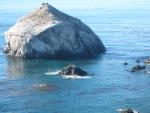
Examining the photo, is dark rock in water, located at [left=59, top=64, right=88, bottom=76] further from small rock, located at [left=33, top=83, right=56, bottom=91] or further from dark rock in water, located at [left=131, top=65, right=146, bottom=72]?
dark rock in water, located at [left=131, top=65, right=146, bottom=72]

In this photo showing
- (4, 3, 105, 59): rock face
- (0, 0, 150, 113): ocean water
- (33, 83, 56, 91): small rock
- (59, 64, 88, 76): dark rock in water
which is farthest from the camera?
(4, 3, 105, 59): rock face

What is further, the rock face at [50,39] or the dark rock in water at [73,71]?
the rock face at [50,39]

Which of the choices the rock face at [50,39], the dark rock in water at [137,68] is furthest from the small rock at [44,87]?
the rock face at [50,39]

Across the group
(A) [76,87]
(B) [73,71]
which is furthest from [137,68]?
(A) [76,87]

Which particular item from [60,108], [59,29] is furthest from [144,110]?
[59,29]

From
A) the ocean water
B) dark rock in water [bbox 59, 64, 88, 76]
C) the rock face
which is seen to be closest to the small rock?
the ocean water

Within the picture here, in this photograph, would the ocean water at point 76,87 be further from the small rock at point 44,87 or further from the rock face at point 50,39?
the rock face at point 50,39

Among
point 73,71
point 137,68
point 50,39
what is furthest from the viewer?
point 50,39

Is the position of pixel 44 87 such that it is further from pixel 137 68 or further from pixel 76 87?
pixel 137 68
